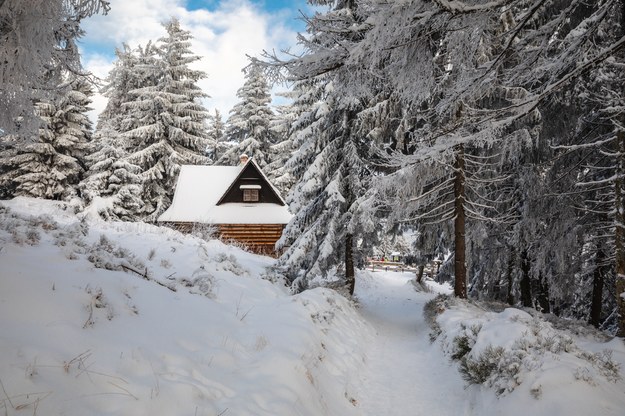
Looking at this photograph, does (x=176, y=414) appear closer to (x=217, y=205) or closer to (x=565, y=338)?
(x=565, y=338)

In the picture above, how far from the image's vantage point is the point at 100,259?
509 cm

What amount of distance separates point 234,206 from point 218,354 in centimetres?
1944

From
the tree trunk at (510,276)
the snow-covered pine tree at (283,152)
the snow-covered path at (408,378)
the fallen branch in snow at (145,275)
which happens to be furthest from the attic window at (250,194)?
the fallen branch in snow at (145,275)

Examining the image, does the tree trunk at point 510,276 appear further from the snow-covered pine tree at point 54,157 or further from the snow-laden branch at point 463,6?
the snow-covered pine tree at point 54,157

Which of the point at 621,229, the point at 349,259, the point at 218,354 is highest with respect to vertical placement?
the point at 621,229

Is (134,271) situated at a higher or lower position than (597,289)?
higher

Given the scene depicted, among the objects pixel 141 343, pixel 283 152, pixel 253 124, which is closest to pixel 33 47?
pixel 141 343

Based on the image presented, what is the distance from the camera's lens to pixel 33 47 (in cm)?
601

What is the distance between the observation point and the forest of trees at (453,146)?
4.30 meters

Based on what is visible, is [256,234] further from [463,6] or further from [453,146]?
[463,6]

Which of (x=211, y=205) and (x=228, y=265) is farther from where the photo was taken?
(x=211, y=205)

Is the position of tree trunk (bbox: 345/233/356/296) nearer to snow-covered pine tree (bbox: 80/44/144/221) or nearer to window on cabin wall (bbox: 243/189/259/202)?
window on cabin wall (bbox: 243/189/259/202)

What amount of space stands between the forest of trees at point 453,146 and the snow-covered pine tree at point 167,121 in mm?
4410

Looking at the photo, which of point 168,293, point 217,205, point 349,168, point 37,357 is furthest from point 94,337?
point 217,205
